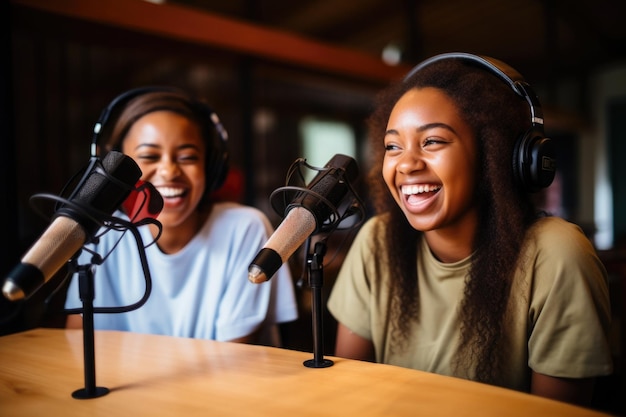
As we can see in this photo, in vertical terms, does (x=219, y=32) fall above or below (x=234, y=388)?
above

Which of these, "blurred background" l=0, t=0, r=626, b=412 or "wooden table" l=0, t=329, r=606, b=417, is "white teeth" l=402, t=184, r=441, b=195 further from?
"wooden table" l=0, t=329, r=606, b=417

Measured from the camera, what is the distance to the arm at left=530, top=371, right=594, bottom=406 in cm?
108

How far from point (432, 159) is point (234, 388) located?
64cm

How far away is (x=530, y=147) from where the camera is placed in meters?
1.15

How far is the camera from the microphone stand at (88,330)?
917mm

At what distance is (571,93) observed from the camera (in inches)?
322

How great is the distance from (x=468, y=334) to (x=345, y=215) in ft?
1.38

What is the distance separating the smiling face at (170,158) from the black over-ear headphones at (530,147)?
806 mm

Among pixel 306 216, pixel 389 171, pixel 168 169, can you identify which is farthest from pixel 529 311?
pixel 168 169

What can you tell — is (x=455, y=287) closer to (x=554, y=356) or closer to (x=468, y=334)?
(x=468, y=334)

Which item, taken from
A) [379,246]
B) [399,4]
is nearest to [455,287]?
[379,246]

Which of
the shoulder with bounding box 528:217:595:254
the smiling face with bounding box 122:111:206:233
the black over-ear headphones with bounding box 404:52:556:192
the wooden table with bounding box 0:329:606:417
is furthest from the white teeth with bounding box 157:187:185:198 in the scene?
the shoulder with bounding box 528:217:595:254

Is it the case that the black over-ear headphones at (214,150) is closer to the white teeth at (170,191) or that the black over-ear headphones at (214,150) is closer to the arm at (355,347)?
the white teeth at (170,191)

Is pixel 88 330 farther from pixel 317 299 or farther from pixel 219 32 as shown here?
pixel 219 32
